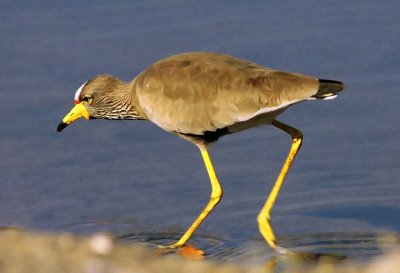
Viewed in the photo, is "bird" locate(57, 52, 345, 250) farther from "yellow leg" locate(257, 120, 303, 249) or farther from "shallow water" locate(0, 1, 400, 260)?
"shallow water" locate(0, 1, 400, 260)

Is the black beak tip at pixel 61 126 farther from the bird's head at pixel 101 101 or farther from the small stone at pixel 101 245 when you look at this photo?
the small stone at pixel 101 245

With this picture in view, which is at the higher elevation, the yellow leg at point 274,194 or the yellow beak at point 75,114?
the yellow beak at point 75,114

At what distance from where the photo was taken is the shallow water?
25.6 feet

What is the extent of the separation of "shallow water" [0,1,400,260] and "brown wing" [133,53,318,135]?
0.69 m

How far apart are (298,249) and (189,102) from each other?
3.87 feet

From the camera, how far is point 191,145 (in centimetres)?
885

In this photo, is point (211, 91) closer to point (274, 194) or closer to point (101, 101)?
point (274, 194)

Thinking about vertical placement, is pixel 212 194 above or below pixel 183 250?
above

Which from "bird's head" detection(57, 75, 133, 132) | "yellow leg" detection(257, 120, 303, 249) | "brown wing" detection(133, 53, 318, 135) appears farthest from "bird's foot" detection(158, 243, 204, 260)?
"bird's head" detection(57, 75, 133, 132)

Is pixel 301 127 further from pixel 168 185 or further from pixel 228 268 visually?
pixel 228 268

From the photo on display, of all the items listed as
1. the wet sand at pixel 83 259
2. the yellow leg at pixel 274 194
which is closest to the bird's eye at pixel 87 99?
the yellow leg at pixel 274 194

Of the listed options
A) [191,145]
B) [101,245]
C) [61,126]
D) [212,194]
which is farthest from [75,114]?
[101,245]

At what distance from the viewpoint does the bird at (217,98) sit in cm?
715

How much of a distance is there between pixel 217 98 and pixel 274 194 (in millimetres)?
766
